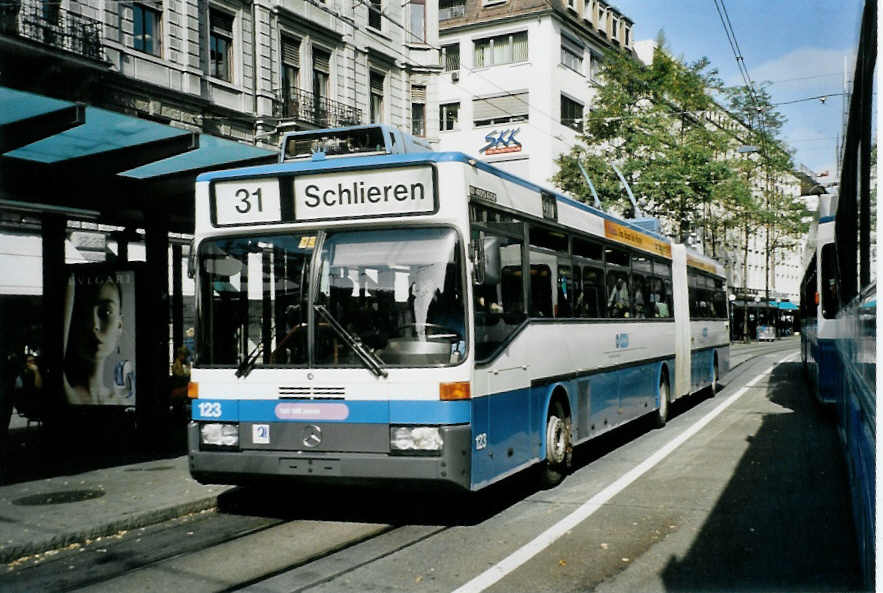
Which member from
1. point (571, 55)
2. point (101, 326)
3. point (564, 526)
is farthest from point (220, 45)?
point (571, 55)

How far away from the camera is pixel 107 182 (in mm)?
10688

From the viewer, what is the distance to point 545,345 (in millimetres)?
9062

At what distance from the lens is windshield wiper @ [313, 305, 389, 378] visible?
714 centimetres

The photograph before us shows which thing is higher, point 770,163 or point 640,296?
point 770,163

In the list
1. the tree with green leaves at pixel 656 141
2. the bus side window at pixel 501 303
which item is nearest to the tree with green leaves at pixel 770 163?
the tree with green leaves at pixel 656 141

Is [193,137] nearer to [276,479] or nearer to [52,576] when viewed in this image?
[276,479]

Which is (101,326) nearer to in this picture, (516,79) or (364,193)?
(364,193)

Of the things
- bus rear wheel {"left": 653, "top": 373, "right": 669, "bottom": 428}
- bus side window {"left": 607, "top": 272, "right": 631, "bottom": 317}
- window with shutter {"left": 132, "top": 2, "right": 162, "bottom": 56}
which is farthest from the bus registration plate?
window with shutter {"left": 132, "top": 2, "right": 162, "bottom": 56}

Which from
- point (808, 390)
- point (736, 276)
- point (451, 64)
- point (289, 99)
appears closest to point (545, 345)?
point (808, 390)

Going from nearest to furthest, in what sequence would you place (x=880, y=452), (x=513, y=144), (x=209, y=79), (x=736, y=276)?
(x=880, y=452) → (x=209, y=79) → (x=513, y=144) → (x=736, y=276)

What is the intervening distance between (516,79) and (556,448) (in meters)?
40.8

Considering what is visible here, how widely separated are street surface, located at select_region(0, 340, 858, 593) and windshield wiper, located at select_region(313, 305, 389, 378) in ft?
4.21

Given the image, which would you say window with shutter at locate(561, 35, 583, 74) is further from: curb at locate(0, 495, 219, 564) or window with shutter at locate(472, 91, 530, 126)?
curb at locate(0, 495, 219, 564)

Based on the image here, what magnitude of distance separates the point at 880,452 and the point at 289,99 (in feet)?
81.0
